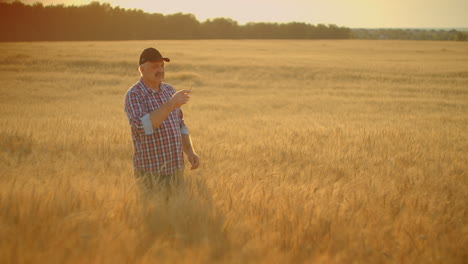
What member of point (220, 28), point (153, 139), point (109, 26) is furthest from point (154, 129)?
point (220, 28)

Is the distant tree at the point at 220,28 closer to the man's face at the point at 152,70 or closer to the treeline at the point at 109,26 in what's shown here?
the treeline at the point at 109,26

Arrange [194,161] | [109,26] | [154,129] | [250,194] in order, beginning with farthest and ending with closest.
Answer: [109,26] < [194,161] < [154,129] < [250,194]

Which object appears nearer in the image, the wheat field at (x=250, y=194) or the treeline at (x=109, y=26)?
the wheat field at (x=250, y=194)

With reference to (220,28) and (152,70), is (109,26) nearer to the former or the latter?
(220,28)

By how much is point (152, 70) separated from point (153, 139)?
21.1 inches

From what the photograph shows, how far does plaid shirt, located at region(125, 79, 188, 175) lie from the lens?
2785 mm

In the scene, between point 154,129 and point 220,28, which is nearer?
point 154,129

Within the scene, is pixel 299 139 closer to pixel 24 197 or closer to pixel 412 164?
pixel 412 164

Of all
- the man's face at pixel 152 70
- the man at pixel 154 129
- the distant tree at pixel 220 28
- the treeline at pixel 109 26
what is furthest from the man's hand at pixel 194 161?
the distant tree at pixel 220 28

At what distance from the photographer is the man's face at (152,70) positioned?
2.83 meters

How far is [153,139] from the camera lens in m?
2.87

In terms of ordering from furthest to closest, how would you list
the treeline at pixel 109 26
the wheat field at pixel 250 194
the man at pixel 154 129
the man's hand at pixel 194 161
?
the treeline at pixel 109 26, the man's hand at pixel 194 161, the man at pixel 154 129, the wheat field at pixel 250 194

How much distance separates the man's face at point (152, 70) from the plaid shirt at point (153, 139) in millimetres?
90

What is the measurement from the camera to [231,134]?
7.67 m
